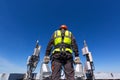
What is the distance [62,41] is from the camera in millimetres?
3154

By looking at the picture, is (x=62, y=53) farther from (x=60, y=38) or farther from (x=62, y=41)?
(x=60, y=38)

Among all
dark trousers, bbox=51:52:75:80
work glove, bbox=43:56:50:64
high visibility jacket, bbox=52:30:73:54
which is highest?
high visibility jacket, bbox=52:30:73:54

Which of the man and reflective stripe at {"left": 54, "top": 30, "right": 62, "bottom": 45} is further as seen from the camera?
reflective stripe at {"left": 54, "top": 30, "right": 62, "bottom": 45}

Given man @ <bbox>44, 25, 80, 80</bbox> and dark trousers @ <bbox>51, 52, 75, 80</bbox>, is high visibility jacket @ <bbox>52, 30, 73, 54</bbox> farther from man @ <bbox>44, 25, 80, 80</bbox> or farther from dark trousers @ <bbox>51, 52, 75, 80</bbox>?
dark trousers @ <bbox>51, 52, 75, 80</bbox>

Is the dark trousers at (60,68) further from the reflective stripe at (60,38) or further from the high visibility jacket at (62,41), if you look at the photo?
the reflective stripe at (60,38)

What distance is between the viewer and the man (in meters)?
2.83

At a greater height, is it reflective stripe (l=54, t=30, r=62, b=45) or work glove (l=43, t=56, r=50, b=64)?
reflective stripe (l=54, t=30, r=62, b=45)

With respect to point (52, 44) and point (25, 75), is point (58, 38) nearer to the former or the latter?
point (52, 44)

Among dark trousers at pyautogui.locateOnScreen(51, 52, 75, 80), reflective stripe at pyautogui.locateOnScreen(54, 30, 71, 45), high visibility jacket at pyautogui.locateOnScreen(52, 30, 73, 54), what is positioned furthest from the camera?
reflective stripe at pyautogui.locateOnScreen(54, 30, 71, 45)

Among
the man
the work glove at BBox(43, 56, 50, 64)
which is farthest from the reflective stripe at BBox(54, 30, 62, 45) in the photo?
the work glove at BBox(43, 56, 50, 64)

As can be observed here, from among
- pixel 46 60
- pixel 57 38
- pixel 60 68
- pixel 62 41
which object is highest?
pixel 57 38

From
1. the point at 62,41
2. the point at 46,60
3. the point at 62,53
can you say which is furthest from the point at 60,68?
the point at 62,41

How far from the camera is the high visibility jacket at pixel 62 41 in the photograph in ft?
10.0

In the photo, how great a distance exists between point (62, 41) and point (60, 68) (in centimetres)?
71
